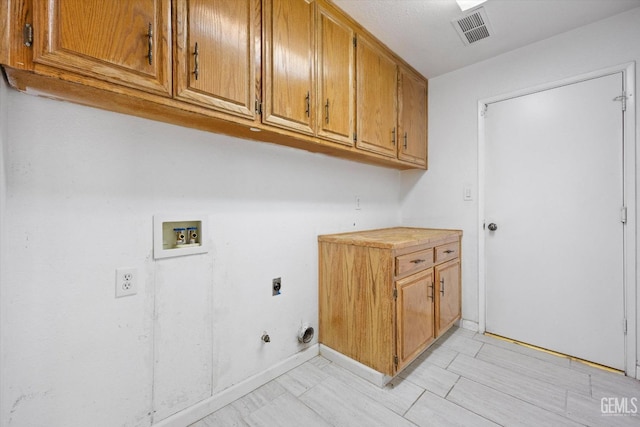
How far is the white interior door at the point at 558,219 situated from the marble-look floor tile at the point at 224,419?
214 centimetres

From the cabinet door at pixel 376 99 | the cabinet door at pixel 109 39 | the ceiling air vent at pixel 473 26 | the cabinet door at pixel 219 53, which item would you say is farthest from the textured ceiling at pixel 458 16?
the cabinet door at pixel 109 39

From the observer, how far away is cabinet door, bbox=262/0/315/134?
1336 mm

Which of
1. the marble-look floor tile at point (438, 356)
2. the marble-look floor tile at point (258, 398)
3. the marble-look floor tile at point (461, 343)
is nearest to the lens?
the marble-look floor tile at point (258, 398)

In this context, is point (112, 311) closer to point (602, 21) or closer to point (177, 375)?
point (177, 375)

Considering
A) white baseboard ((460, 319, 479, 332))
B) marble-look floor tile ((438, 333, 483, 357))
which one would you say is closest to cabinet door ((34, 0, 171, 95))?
marble-look floor tile ((438, 333, 483, 357))

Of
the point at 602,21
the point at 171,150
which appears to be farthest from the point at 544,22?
the point at 171,150

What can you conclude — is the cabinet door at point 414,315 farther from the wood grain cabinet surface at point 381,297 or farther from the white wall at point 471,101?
the white wall at point 471,101

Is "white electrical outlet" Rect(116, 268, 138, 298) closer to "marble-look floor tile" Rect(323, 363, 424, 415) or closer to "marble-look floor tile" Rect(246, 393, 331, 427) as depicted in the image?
"marble-look floor tile" Rect(246, 393, 331, 427)

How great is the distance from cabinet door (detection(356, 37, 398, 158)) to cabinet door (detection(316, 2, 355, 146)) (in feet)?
0.30

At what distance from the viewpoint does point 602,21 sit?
183cm

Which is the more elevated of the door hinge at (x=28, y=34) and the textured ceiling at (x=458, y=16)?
the textured ceiling at (x=458, y=16)

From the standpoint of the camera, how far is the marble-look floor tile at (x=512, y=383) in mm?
1494

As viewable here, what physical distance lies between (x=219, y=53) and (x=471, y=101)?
2.25 meters

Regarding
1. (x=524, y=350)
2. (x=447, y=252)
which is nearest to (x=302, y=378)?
(x=447, y=252)
